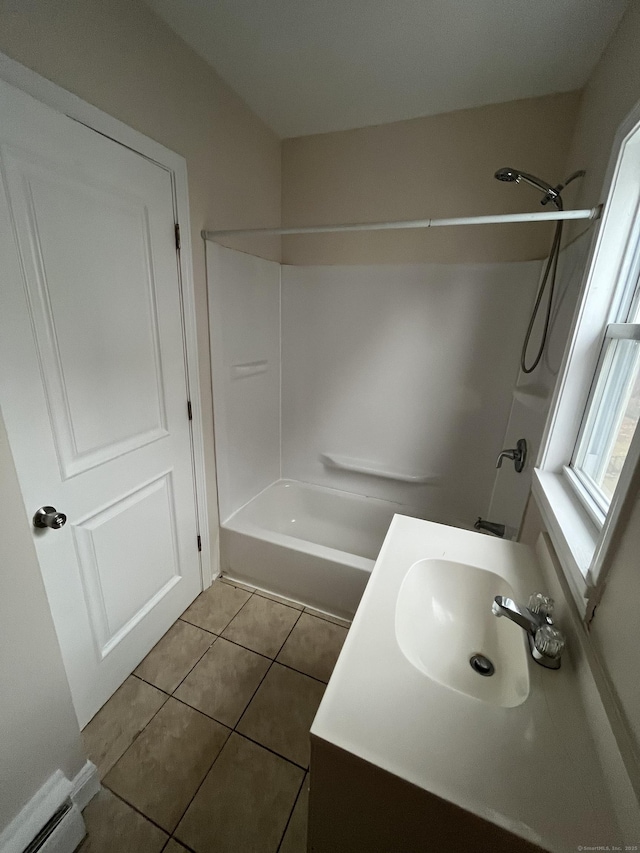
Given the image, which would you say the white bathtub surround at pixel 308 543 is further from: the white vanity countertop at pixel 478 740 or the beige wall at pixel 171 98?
the white vanity countertop at pixel 478 740

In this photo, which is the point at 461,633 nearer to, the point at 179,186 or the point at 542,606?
the point at 542,606

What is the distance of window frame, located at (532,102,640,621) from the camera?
2.92 ft

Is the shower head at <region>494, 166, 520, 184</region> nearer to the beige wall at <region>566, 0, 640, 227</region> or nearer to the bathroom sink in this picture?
the beige wall at <region>566, 0, 640, 227</region>

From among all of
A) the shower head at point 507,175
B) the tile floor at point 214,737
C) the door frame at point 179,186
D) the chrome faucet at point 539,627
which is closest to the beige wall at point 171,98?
the door frame at point 179,186

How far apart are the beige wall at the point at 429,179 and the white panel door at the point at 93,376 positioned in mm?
1014

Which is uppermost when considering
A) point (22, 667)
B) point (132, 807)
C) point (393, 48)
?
point (393, 48)

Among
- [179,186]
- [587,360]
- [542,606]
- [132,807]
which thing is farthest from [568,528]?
[179,186]

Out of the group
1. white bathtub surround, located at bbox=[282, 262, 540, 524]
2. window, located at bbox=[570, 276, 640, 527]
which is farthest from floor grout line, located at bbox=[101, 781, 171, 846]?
white bathtub surround, located at bbox=[282, 262, 540, 524]

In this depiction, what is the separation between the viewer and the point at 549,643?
2.35 feet

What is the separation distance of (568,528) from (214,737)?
1407mm

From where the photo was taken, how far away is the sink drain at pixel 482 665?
33.2 inches

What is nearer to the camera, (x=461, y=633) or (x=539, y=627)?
(x=539, y=627)

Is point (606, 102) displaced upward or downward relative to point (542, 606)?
upward

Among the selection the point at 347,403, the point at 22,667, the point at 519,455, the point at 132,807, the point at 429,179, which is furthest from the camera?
the point at 347,403
